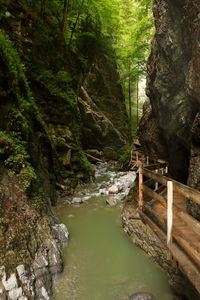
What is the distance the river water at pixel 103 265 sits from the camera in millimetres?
5012

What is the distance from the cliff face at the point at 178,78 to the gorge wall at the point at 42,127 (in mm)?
4595

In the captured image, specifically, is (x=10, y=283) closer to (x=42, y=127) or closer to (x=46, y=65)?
(x=42, y=127)

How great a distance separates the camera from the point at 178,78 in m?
6.12

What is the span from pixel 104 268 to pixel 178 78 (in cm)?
598

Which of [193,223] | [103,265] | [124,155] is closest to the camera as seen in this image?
[193,223]

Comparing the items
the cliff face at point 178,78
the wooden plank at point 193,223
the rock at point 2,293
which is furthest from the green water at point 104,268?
the cliff face at point 178,78

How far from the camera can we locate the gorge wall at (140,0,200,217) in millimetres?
4789

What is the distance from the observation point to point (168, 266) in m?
5.60

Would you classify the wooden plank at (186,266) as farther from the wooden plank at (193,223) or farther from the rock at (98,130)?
the rock at (98,130)

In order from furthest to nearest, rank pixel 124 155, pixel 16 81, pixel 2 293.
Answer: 1. pixel 124 155
2. pixel 16 81
3. pixel 2 293

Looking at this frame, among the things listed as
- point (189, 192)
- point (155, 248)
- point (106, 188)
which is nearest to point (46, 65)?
point (106, 188)

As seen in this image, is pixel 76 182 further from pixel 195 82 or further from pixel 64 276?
pixel 195 82

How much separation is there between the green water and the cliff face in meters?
2.78

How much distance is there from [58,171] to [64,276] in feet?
24.0
